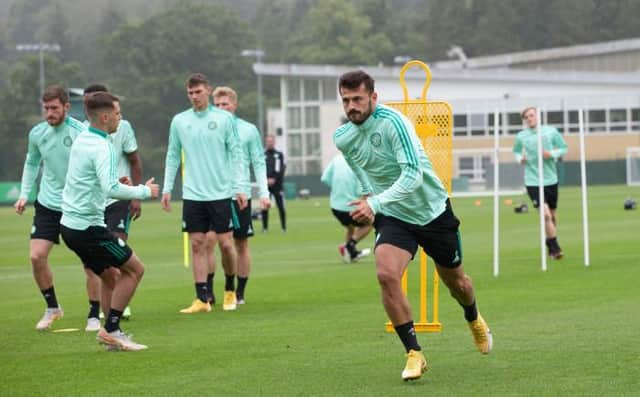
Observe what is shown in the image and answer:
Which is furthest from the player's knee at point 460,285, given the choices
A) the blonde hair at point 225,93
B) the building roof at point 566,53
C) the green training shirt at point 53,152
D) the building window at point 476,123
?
the building roof at point 566,53

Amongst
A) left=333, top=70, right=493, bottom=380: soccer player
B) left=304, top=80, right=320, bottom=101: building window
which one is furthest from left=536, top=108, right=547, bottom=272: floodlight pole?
left=304, top=80, right=320, bottom=101: building window

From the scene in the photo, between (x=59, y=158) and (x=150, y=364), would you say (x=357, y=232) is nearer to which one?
(x=59, y=158)

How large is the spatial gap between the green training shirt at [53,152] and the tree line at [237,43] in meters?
84.6

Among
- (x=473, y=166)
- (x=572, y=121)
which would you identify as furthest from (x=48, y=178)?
(x=572, y=121)

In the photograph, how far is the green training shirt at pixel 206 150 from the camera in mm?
13656

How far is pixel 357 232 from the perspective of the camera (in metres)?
21.0

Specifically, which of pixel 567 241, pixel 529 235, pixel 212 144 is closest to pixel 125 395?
pixel 212 144

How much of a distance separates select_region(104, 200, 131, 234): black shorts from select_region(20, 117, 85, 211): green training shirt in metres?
0.51

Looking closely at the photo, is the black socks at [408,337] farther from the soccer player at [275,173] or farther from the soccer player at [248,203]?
the soccer player at [275,173]

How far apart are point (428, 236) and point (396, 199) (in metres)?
0.47

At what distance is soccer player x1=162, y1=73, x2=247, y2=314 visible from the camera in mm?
13656

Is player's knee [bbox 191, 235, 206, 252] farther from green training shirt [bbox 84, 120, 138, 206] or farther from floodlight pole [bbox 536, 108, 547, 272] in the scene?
floodlight pole [bbox 536, 108, 547, 272]

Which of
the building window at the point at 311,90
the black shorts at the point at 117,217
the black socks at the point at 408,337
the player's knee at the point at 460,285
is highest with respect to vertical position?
the building window at the point at 311,90

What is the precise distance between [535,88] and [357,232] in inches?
2680
